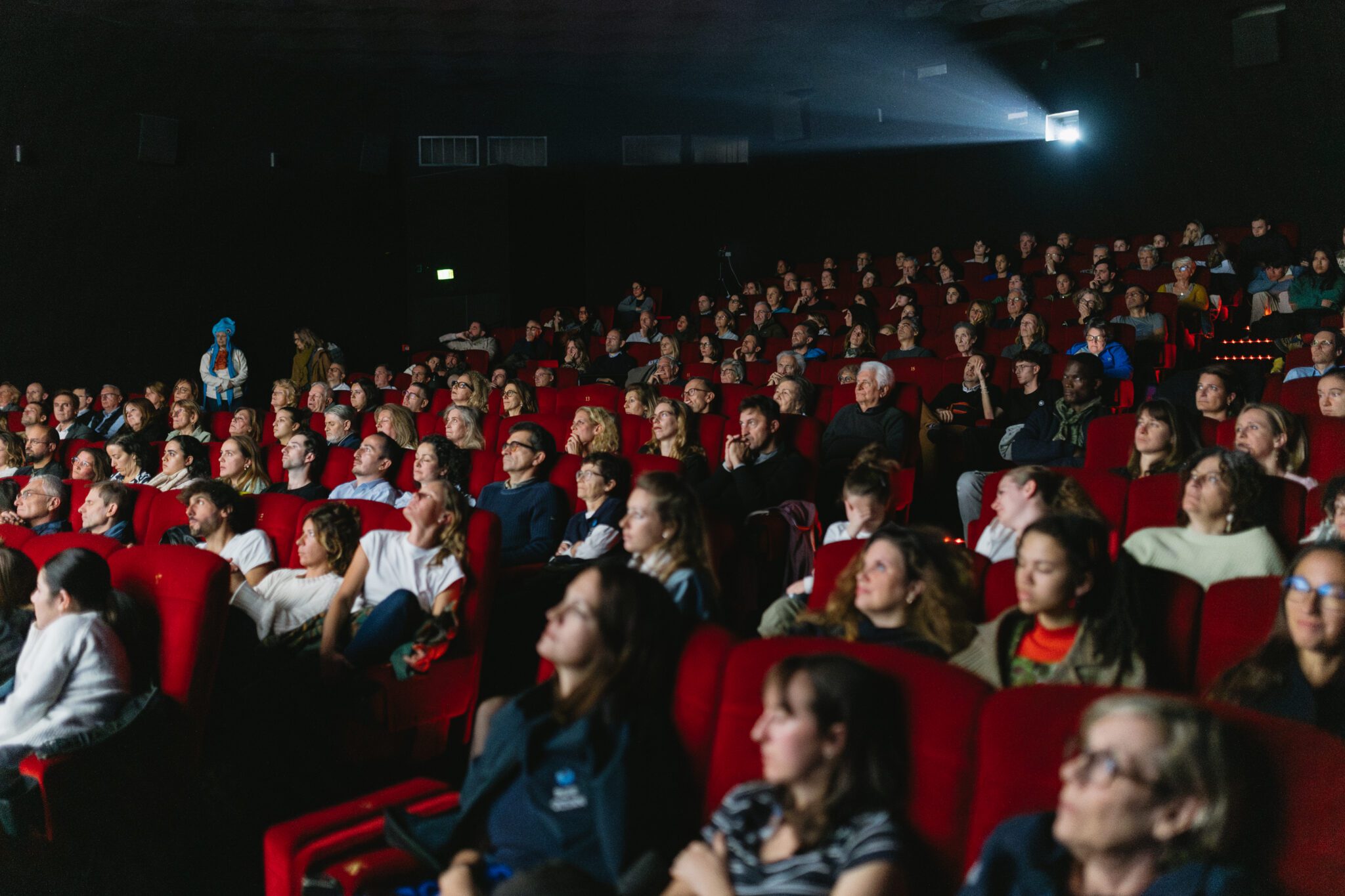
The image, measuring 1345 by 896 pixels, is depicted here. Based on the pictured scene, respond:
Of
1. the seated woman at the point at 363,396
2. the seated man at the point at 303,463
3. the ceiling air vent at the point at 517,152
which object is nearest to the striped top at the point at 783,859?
the seated man at the point at 303,463

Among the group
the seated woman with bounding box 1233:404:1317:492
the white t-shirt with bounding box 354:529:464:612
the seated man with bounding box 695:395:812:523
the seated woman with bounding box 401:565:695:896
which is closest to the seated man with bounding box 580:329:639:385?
the seated man with bounding box 695:395:812:523

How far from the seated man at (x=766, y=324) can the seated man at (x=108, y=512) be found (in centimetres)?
423

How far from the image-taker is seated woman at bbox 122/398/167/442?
5117 millimetres

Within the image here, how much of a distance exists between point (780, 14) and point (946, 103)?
245 cm

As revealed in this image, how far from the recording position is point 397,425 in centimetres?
407

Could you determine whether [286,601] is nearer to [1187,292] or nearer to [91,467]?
[91,467]

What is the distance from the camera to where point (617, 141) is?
9.72 meters

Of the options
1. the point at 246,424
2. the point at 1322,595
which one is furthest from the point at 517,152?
the point at 1322,595

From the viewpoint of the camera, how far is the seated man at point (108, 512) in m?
3.12

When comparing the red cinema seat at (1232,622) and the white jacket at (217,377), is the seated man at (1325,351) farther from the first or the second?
the white jacket at (217,377)

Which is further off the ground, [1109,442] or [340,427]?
[340,427]

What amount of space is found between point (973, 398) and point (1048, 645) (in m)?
2.97

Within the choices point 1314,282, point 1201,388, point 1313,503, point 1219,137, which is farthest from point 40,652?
point 1219,137

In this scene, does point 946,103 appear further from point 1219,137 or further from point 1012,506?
point 1012,506
